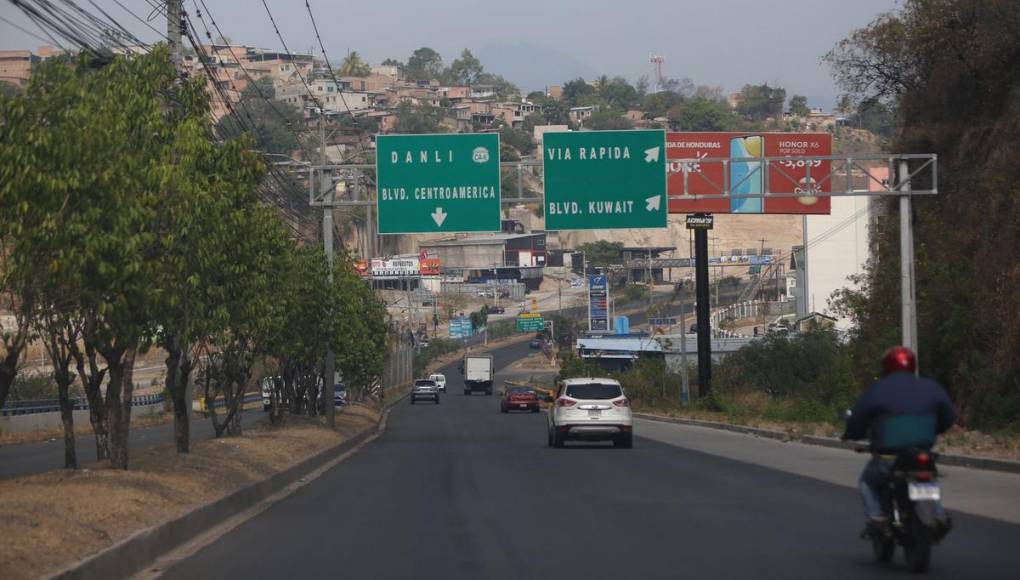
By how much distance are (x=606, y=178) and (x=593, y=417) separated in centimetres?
647

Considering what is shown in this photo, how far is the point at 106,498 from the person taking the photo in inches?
573

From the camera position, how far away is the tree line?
1354 cm

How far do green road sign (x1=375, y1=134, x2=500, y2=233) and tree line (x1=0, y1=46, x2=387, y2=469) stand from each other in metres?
7.85

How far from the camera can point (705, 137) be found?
44688mm

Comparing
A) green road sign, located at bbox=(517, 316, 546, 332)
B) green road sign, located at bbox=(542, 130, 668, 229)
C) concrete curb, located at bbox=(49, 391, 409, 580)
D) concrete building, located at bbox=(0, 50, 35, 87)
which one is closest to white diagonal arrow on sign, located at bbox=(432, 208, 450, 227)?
green road sign, located at bbox=(542, 130, 668, 229)

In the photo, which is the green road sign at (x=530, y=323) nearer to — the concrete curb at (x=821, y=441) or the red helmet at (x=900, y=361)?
the concrete curb at (x=821, y=441)

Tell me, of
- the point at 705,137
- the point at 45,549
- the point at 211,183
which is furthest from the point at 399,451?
the point at 45,549

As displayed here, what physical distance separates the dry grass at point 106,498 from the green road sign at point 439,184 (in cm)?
917

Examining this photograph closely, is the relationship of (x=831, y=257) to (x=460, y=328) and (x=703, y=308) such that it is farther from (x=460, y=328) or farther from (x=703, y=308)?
(x=703, y=308)

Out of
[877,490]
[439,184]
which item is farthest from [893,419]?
[439,184]

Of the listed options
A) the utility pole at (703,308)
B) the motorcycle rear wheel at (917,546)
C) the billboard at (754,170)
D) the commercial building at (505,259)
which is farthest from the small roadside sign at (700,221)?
the commercial building at (505,259)

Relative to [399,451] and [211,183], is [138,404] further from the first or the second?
[211,183]

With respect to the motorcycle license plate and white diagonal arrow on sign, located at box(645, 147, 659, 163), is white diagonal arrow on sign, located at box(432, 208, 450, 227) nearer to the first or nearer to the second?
white diagonal arrow on sign, located at box(645, 147, 659, 163)

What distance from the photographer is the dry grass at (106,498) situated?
35.9 ft
